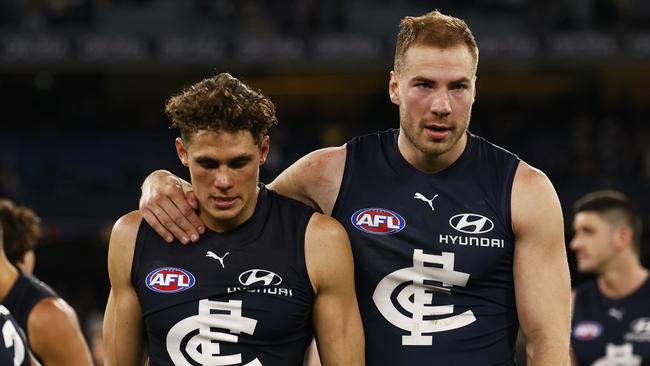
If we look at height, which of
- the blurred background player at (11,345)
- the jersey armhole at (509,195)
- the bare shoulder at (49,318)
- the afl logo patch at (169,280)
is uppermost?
the jersey armhole at (509,195)

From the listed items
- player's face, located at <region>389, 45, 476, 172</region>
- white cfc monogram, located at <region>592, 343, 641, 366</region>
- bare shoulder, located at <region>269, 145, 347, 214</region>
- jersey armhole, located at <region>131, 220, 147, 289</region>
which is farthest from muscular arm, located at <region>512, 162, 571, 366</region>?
white cfc monogram, located at <region>592, 343, 641, 366</region>

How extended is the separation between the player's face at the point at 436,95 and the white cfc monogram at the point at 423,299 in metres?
0.39

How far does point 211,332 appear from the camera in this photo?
12.0ft

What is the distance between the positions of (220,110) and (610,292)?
151 inches

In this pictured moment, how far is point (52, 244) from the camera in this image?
18141 millimetres

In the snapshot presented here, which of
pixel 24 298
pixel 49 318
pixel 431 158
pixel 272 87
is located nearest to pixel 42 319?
pixel 49 318

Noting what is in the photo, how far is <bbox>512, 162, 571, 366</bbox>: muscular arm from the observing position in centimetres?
372

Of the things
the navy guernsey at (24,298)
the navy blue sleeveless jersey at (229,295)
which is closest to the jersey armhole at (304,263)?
the navy blue sleeveless jersey at (229,295)

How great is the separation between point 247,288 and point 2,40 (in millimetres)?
12853

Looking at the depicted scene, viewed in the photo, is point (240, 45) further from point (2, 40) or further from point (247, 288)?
point (247, 288)

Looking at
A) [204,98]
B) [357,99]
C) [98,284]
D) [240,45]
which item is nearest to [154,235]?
[204,98]

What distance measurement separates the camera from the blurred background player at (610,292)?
252 inches

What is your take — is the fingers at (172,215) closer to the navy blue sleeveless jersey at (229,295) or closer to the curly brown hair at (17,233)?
the navy blue sleeveless jersey at (229,295)

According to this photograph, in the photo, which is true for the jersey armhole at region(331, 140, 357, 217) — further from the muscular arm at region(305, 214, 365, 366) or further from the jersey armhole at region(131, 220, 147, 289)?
the jersey armhole at region(131, 220, 147, 289)
